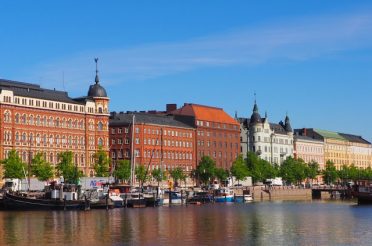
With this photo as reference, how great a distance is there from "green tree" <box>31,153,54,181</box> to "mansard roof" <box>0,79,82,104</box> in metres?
13.7

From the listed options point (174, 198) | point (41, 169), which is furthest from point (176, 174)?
point (41, 169)

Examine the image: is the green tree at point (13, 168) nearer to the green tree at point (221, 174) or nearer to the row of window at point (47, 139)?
the row of window at point (47, 139)

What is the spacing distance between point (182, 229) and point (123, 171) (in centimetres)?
9087

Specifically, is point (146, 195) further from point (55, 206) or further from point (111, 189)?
point (55, 206)

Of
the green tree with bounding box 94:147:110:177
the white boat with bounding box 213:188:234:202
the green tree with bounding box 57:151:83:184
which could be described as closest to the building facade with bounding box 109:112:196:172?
the green tree with bounding box 94:147:110:177

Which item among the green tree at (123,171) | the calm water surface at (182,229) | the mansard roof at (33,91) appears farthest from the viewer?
the green tree at (123,171)

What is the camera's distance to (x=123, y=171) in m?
168

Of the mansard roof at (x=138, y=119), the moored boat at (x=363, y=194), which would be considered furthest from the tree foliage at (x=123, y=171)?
the moored boat at (x=363, y=194)

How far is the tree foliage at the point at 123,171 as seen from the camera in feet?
549

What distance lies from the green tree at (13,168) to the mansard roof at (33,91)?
1525 cm

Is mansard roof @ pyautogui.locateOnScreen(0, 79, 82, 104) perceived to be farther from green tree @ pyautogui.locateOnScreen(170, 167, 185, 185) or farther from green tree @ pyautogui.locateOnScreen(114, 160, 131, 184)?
green tree @ pyautogui.locateOnScreen(170, 167, 185, 185)

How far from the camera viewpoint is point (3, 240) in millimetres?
66812

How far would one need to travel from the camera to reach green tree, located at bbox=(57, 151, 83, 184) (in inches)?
5856

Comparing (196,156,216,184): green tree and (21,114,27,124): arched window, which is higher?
(21,114,27,124): arched window
